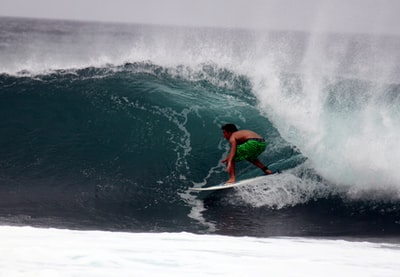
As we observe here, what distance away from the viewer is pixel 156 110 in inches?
457

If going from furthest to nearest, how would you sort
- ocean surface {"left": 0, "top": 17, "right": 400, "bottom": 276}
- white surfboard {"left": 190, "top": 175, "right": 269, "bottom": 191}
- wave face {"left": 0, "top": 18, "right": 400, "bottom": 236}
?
1. white surfboard {"left": 190, "top": 175, "right": 269, "bottom": 191}
2. wave face {"left": 0, "top": 18, "right": 400, "bottom": 236}
3. ocean surface {"left": 0, "top": 17, "right": 400, "bottom": 276}

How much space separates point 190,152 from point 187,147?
0.62ft

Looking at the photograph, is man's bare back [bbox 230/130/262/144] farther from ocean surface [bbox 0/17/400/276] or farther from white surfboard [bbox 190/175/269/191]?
ocean surface [bbox 0/17/400/276]

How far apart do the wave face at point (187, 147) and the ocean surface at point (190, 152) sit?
0.03 m

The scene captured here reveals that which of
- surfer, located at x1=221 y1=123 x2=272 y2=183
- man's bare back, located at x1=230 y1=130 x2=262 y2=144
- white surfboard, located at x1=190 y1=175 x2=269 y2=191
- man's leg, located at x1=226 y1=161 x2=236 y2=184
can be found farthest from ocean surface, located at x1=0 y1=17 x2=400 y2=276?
man's bare back, located at x1=230 y1=130 x2=262 y2=144

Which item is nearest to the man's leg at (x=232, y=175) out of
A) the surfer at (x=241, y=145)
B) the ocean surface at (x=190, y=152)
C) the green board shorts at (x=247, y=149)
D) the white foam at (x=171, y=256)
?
the surfer at (x=241, y=145)

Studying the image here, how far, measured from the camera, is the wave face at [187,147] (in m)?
8.08

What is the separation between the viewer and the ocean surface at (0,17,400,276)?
777 cm

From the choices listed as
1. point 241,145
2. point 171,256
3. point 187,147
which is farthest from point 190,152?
point 171,256

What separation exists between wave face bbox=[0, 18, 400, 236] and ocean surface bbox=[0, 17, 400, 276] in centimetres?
3

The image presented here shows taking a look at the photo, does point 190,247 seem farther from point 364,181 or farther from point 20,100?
point 20,100

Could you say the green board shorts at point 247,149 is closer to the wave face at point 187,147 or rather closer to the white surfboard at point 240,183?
the white surfboard at point 240,183

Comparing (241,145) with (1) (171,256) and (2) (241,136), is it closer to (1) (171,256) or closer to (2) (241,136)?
(2) (241,136)

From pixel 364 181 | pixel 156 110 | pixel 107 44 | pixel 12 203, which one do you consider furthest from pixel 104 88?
pixel 107 44
